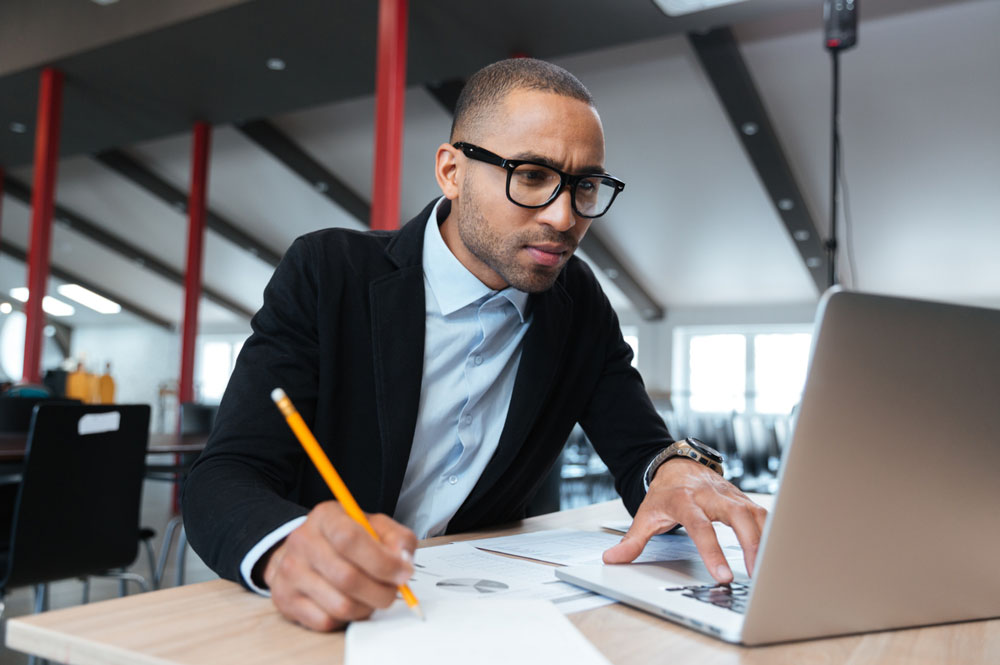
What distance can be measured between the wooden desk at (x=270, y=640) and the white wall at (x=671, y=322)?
30.8ft

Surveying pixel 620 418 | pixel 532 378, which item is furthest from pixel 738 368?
pixel 532 378

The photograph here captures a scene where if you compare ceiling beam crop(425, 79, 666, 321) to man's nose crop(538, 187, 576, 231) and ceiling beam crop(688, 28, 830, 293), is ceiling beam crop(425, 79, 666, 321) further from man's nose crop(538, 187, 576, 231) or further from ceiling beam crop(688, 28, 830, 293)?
man's nose crop(538, 187, 576, 231)

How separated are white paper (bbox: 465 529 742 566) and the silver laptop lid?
285 millimetres

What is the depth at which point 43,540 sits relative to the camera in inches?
85.2

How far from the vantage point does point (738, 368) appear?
10305 millimetres

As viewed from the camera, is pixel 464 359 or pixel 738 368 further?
pixel 738 368

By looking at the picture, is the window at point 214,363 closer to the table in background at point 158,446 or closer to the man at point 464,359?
the table in background at point 158,446

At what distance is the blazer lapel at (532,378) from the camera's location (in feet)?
3.82

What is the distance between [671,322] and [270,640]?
10251mm

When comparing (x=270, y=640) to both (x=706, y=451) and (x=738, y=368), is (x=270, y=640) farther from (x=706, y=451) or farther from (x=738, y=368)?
(x=738, y=368)

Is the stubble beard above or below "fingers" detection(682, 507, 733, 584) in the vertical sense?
above

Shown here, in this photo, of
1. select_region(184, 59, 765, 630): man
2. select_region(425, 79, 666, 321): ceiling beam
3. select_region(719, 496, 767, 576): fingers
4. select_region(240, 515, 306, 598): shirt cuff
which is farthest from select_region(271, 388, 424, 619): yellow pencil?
select_region(425, 79, 666, 321): ceiling beam

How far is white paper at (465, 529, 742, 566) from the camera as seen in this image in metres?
0.90

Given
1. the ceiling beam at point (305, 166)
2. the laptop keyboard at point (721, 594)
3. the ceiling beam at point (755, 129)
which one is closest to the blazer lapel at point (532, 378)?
the laptop keyboard at point (721, 594)
